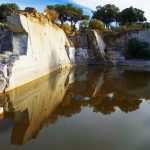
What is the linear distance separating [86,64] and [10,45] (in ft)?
71.9

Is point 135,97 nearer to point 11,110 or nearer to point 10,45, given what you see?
point 11,110

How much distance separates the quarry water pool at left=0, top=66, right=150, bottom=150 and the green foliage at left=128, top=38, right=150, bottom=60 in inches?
1067

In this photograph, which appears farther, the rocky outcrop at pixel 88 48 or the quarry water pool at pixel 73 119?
the rocky outcrop at pixel 88 48

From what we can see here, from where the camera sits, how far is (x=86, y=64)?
147ft

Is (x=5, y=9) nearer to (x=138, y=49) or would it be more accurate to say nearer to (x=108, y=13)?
(x=108, y=13)

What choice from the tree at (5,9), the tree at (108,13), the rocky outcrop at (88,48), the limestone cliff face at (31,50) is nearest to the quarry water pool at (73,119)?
the limestone cliff face at (31,50)

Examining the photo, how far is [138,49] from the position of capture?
1852 inches

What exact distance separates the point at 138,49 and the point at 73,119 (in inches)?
1451

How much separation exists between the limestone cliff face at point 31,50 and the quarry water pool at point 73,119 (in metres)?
1.07

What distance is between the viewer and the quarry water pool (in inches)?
355

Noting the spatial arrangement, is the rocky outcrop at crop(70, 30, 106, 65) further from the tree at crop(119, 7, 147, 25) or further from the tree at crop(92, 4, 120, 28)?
the tree at crop(92, 4, 120, 28)

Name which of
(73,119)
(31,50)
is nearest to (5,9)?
(31,50)

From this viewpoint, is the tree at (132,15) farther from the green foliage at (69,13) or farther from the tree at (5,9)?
the tree at (5,9)

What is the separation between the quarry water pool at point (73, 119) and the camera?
902 centimetres
